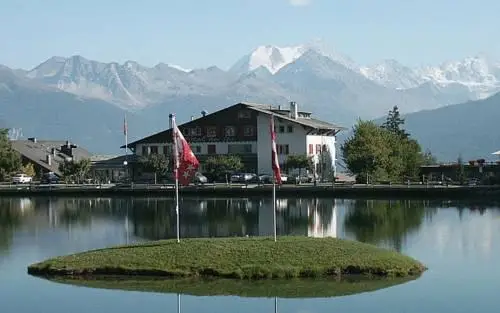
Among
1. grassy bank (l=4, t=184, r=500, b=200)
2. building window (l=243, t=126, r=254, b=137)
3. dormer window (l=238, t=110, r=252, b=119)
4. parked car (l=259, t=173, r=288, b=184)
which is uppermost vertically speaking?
dormer window (l=238, t=110, r=252, b=119)

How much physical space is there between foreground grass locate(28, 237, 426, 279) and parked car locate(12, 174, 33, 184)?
7425cm

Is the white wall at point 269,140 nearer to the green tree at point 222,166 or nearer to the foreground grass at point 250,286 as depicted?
the green tree at point 222,166

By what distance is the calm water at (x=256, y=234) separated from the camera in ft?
106

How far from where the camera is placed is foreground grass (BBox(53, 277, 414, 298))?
33656mm

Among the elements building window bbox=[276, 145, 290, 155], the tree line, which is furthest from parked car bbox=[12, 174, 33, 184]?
the tree line

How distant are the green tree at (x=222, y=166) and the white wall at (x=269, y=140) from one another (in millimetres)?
3378

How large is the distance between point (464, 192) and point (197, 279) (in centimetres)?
5363

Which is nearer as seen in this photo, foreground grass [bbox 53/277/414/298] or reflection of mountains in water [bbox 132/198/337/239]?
→ foreground grass [bbox 53/277/414/298]

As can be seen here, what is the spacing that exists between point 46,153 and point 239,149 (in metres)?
32.9

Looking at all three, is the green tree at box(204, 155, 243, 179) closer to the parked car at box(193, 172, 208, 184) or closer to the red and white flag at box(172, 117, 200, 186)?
the parked car at box(193, 172, 208, 184)

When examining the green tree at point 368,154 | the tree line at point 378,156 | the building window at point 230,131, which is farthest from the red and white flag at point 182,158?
the building window at point 230,131

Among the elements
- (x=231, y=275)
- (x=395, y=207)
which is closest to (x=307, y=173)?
(x=395, y=207)

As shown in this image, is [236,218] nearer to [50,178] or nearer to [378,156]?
[378,156]

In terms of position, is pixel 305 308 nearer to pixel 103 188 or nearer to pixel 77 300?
pixel 77 300
